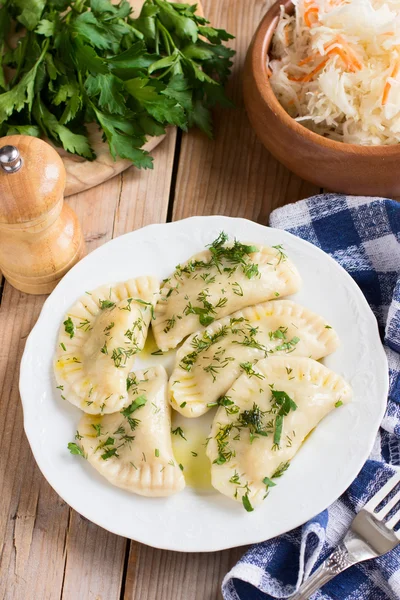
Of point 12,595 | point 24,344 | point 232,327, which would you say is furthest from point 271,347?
point 12,595

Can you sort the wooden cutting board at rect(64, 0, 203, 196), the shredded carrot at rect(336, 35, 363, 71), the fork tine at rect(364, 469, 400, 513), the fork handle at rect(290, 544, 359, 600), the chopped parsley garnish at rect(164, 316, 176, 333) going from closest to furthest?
1. the fork handle at rect(290, 544, 359, 600)
2. the fork tine at rect(364, 469, 400, 513)
3. the chopped parsley garnish at rect(164, 316, 176, 333)
4. the shredded carrot at rect(336, 35, 363, 71)
5. the wooden cutting board at rect(64, 0, 203, 196)

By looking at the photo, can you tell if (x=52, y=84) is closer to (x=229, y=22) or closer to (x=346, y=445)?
(x=229, y=22)

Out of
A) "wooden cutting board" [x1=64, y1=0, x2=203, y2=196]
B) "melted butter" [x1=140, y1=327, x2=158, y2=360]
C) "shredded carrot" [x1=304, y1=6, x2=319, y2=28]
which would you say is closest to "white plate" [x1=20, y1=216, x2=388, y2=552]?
"melted butter" [x1=140, y1=327, x2=158, y2=360]

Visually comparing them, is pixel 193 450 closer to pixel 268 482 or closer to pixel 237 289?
pixel 268 482

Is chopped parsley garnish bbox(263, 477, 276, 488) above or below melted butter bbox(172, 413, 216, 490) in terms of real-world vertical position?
above

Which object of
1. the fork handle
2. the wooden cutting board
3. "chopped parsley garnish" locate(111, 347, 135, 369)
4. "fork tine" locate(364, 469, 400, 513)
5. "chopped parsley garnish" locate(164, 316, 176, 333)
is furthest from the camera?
the wooden cutting board

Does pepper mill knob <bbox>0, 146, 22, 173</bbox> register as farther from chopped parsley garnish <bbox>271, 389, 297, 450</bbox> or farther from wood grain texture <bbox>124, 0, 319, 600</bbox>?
chopped parsley garnish <bbox>271, 389, 297, 450</bbox>

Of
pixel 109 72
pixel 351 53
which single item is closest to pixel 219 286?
pixel 109 72
